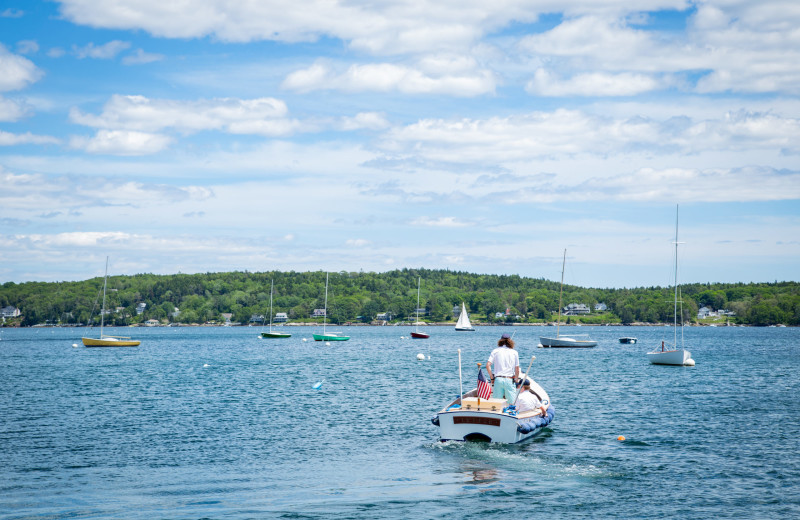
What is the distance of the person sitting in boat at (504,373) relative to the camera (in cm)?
2759

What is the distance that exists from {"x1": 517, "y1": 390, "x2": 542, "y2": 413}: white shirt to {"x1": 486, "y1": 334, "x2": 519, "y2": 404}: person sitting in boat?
5.33 feet

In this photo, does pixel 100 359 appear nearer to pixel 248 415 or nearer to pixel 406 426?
pixel 248 415

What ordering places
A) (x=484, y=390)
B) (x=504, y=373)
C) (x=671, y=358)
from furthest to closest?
(x=671, y=358) → (x=504, y=373) → (x=484, y=390)

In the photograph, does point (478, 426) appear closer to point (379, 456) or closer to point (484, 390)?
point (484, 390)

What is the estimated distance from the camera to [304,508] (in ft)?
61.9

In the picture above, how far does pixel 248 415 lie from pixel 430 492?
1970 cm

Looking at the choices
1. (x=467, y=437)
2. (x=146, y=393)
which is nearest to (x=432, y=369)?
(x=146, y=393)

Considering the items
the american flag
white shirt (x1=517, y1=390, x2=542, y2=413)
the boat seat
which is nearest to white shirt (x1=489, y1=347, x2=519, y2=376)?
the american flag

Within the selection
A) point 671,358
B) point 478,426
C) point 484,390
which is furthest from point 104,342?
point 478,426

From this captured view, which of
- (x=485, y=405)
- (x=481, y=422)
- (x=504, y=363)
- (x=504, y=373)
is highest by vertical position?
(x=504, y=363)

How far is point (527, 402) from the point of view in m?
29.7

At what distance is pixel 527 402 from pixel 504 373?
109 inches

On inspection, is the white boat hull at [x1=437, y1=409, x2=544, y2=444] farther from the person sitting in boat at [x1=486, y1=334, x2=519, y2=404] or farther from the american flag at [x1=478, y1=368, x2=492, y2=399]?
the american flag at [x1=478, y1=368, x2=492, y2=399]

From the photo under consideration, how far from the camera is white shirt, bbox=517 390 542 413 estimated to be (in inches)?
1153
